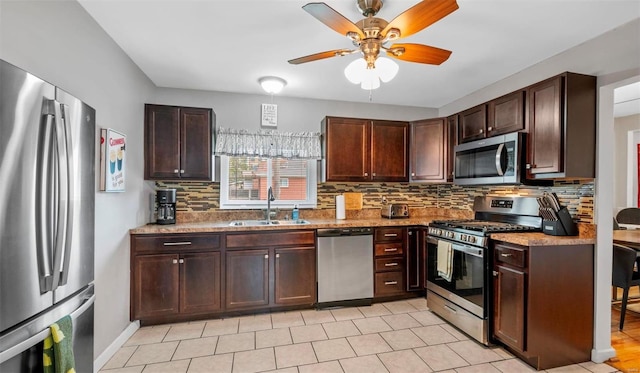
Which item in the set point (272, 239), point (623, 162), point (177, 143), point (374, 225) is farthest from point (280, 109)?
point (623, 162)

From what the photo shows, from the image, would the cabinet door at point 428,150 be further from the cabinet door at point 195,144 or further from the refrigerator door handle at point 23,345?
the refrigerator door handle at point 23,345

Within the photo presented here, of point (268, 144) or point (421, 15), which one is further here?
point (268, 144)

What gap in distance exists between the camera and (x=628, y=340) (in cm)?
254

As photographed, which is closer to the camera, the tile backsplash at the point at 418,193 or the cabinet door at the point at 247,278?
the tile backsplash at the point at 418,193

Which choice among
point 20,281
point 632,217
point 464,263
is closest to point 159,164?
point 20,281

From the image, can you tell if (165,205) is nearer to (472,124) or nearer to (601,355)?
(472,124)

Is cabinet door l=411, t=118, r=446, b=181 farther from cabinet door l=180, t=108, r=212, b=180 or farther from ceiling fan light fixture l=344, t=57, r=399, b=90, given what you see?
cabinet door l=180, t=108, r=212, b=180

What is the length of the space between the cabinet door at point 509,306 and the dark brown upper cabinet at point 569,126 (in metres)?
0.85

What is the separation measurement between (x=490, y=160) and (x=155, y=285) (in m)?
3.38

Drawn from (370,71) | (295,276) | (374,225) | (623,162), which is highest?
(370,71)

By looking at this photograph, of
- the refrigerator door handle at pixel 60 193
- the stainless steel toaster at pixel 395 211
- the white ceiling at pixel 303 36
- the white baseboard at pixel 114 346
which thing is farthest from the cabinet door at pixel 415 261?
the refrigerator door handle at pixel 60 193

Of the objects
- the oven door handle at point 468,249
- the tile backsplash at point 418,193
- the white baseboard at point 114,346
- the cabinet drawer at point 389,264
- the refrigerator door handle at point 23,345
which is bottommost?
the white baseboard at point 114,346

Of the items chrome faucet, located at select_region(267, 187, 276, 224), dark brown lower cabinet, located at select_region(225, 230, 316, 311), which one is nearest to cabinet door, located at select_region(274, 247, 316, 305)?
dark brown lower cabinet, located at select_region(225, 230, 316, 311)

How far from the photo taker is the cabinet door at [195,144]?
10.3 feet
